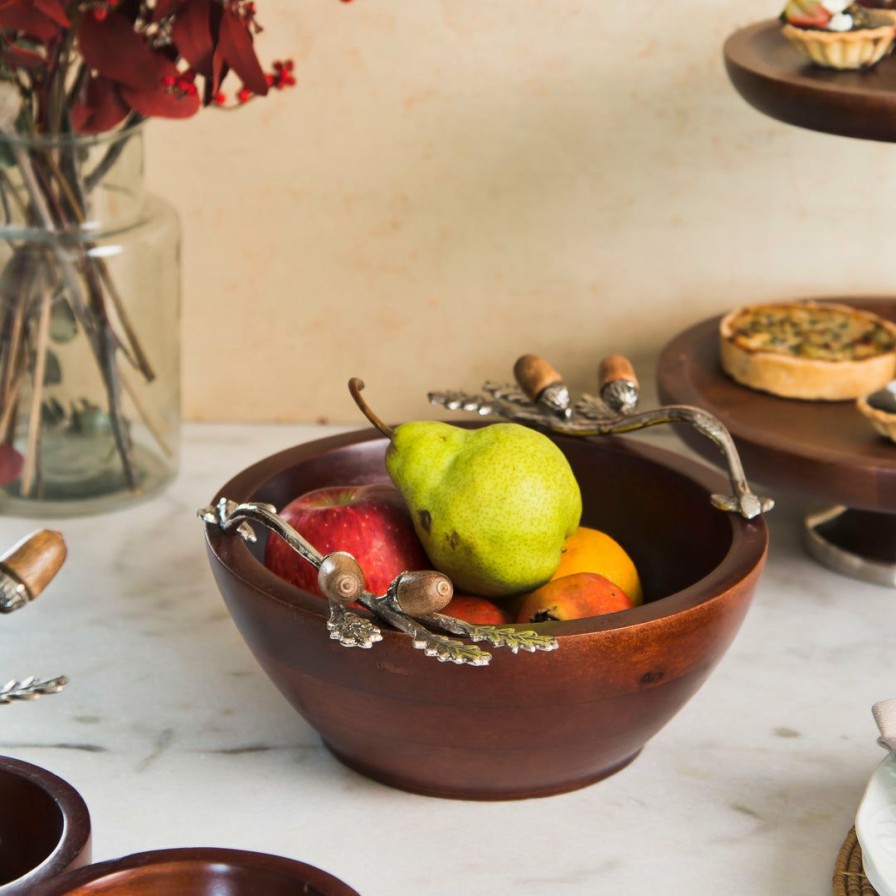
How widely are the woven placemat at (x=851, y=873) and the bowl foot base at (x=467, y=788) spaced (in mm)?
127

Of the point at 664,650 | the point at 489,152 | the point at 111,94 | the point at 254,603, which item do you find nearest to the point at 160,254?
the point at 111,94

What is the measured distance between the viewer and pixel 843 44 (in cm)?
88

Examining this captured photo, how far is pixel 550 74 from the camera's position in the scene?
1.10m

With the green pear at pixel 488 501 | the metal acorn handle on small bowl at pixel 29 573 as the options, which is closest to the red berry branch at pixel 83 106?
the green pear at pixel 488 501

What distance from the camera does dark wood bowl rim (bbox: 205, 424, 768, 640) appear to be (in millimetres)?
615

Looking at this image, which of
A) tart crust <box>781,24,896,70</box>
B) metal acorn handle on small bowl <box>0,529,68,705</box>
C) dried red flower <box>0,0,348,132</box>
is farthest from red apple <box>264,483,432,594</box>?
tart crust <box>781,24,896,70</box>

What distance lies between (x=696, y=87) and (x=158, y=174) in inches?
18.2

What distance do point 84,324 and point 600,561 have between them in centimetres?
46

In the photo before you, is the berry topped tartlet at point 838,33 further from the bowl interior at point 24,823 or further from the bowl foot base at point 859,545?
the bowl interior at point 24,823

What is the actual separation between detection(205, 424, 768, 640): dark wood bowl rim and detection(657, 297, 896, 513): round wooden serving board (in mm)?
108

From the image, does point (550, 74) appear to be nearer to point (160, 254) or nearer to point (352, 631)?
point (160, 254)

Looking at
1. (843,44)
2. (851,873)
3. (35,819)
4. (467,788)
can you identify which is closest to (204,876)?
(35,819)

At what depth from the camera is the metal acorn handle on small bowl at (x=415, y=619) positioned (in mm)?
582

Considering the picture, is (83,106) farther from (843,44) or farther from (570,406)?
(843,44)
